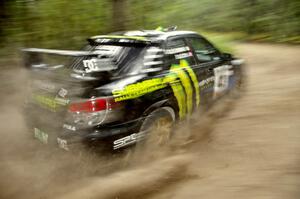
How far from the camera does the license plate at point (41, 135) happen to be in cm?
423

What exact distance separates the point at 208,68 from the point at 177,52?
699 mm

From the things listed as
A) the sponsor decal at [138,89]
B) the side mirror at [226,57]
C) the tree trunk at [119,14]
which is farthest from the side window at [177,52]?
the tree trunk at [119,14]

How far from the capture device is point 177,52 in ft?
16.6

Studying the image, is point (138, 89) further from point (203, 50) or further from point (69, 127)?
point (203, 50)

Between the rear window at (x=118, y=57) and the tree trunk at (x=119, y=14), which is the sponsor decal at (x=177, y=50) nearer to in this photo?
the rear window at (x=118, y=57)

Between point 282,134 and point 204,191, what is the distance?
1.92 metres

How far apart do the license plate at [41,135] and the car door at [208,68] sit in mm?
2392

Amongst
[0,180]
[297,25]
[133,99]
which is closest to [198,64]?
[133,99]

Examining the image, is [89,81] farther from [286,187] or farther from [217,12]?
[217,12]

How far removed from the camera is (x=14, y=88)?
7219mm

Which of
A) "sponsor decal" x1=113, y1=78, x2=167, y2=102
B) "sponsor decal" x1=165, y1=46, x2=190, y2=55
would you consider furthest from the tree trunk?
"sponsor decal" x1=113, y1=78, x2=167, y2=102

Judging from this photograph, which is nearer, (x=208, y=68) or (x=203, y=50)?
(x=208, y=68)

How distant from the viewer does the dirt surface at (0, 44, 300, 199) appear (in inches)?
145

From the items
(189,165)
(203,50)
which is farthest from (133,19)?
(189,165)
